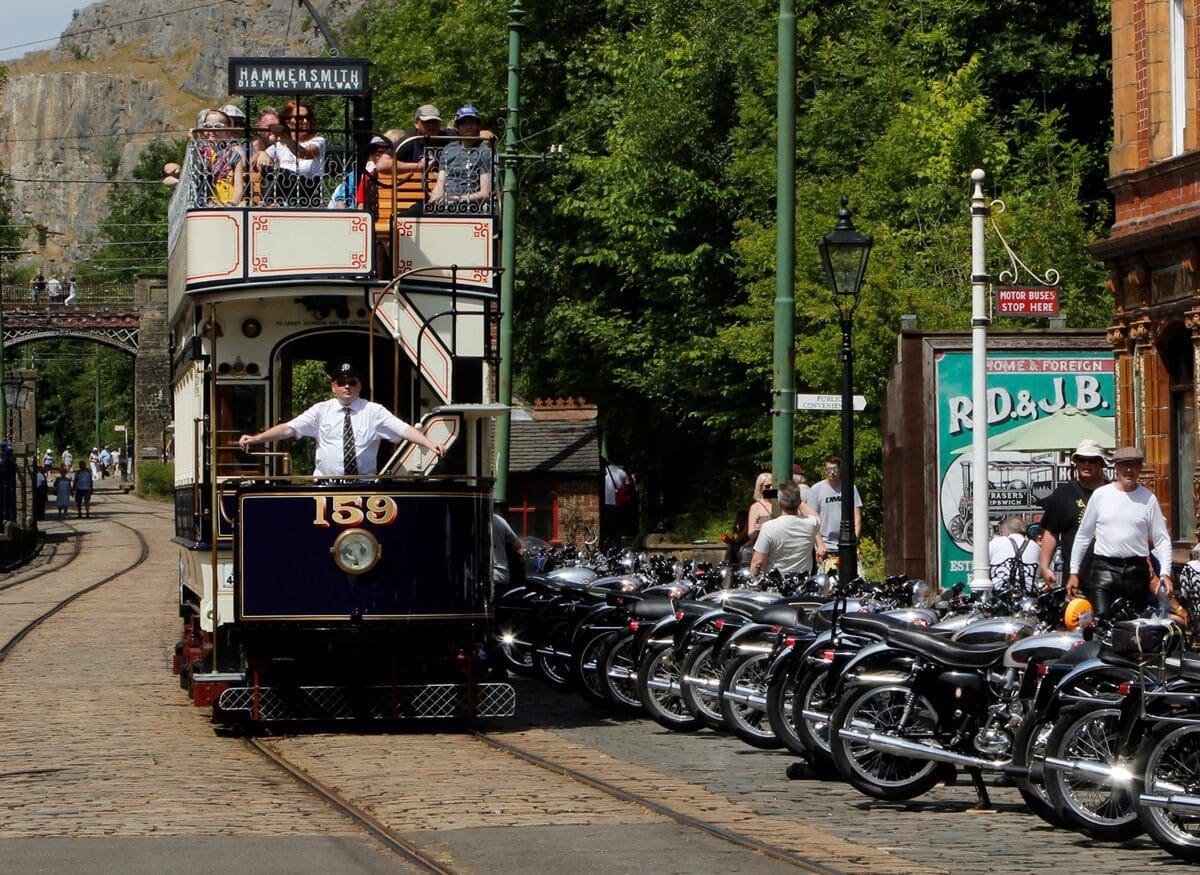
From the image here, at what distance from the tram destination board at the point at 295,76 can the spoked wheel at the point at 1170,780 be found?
871 centimetres

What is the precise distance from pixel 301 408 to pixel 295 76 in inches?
108

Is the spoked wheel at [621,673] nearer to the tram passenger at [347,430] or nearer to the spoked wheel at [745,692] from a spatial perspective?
the spoked wheel at [745,692]

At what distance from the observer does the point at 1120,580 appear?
1391 cm

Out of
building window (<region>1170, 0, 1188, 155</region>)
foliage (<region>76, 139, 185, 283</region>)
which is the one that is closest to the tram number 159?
building window (<region>1170, 0, 1188, 155</region>)

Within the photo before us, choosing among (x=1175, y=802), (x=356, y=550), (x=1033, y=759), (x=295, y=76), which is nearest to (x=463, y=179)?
(x=295, y=76)

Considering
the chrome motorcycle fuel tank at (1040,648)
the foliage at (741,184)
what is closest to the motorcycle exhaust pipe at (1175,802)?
the chrome motorcycle fuel tank at (1040,648)

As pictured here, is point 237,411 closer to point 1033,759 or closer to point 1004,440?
point 1033,759

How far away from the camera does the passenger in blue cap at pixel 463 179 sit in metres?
16.2

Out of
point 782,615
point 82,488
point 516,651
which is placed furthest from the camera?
point 82,488

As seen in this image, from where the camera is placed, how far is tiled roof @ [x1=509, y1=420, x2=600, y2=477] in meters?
32.5

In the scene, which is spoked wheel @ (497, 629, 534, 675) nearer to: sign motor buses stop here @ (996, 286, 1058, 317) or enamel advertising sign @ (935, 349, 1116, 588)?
enamel advertising sign @ (935, 349, 1116, 588)

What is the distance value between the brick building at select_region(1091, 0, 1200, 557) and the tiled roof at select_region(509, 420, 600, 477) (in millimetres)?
10809

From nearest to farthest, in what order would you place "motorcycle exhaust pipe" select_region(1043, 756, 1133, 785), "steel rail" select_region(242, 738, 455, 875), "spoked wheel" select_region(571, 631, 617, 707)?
"steel rail" select_region(242, 738, 455, 875) → "motorcycle exhaust pipe" select_region(1043, 756, 1133, 785) → "spoked wheel" select_region(571, 631, 617, 707)

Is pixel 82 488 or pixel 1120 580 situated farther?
pixel 82 488
